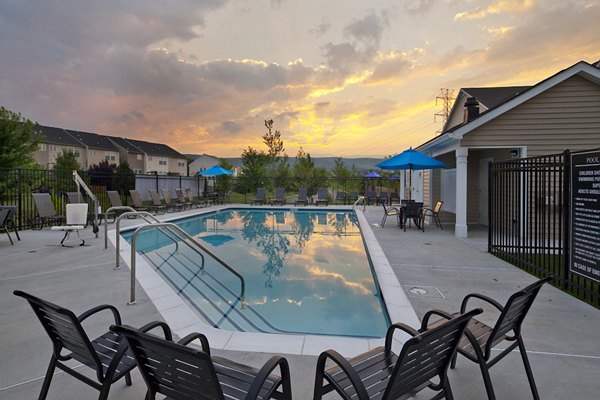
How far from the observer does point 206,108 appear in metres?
20.1

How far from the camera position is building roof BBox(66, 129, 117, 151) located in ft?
149

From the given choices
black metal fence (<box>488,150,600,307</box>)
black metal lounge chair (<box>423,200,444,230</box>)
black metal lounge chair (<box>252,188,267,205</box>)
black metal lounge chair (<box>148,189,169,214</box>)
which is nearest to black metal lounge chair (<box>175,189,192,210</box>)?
black metal lounge chair (<box>148,189,169,214</box>)

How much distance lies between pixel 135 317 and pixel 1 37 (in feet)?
46.8

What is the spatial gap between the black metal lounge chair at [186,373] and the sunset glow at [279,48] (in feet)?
38.6

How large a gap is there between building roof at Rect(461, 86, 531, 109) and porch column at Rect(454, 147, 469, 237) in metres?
7.21

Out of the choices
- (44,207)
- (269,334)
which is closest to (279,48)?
(44,207)

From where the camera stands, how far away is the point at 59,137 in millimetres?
42656

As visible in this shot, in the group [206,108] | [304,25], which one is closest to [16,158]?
[206,108]

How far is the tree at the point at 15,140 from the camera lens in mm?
15945

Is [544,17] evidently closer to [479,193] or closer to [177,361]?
[479,193]

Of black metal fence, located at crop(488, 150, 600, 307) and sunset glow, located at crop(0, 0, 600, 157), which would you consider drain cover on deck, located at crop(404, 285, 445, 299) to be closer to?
black metal fence, located at crop(488, 150, 600, 307)

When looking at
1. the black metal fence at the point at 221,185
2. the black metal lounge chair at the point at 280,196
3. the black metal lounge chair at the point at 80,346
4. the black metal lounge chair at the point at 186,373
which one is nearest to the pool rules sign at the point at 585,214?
the black metal lounge chair at the point at 186,373

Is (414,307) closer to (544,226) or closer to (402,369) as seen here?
(402,369)

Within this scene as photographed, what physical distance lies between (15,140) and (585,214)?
21131 millimetres
